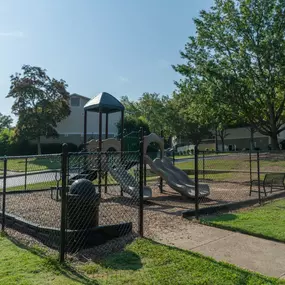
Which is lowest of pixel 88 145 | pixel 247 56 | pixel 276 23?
pixel 88 145

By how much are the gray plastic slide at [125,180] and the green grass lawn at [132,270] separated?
14.7 ft

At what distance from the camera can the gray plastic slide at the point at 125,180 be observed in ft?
30.0

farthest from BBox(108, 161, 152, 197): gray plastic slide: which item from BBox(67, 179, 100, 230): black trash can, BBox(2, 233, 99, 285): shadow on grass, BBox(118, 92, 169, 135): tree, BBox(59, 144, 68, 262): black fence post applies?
BBox(118, 92, 169, 135): tree

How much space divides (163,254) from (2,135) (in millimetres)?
39118

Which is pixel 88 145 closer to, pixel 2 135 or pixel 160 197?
pixel 160 197

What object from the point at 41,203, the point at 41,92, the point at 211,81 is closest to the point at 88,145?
the point at 41,203

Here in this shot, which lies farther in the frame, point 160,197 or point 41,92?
point 41,92

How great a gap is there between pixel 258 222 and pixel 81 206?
3496mm

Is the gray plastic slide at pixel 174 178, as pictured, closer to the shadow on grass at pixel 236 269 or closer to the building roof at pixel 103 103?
the building roof at pixel 103 103

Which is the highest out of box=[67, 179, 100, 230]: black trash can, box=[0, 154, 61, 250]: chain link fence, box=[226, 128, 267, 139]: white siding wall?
box=[226, 128, 267, 139]: white siding wall

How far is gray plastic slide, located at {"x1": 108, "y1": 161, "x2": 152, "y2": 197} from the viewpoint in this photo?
30.0 ft

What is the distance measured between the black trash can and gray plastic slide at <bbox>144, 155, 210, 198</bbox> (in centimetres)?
495

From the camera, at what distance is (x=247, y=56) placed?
24969 millimetres

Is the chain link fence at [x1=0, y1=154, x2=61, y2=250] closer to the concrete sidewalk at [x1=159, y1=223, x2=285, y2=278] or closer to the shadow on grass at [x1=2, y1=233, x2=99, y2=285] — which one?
the shadow on grass at [x1=2, y1=233, x2=99, y2=285]
